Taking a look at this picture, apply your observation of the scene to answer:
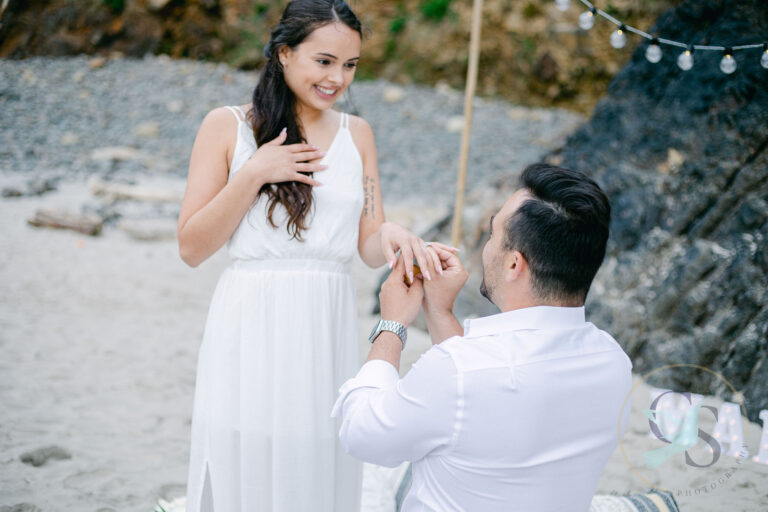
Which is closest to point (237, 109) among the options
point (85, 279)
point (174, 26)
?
point (85, 279)

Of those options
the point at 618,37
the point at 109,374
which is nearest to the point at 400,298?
the point at 618,37

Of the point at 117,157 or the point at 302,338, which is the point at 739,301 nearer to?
the point at 302,338

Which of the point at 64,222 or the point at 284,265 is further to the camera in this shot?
the point at 64,222

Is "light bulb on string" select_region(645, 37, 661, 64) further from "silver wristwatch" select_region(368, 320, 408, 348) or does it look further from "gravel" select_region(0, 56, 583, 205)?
"gravel" select_region(0, 56, 583, 205)

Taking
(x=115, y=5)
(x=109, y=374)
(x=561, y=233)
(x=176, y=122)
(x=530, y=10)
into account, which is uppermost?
(x=530, y=10)

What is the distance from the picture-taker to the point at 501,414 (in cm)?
130

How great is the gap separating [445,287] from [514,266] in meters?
0.27

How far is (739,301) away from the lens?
161 inches

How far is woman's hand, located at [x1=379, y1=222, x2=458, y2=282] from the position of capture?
5.47ft

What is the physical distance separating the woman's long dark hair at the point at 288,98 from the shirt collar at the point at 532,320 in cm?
79

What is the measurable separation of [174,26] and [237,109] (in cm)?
1565

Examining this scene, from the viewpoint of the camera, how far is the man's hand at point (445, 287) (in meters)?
1.65

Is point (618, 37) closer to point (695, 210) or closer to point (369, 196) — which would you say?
point (369, 196)

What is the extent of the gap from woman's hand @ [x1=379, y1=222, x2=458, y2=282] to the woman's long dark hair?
0.28m
